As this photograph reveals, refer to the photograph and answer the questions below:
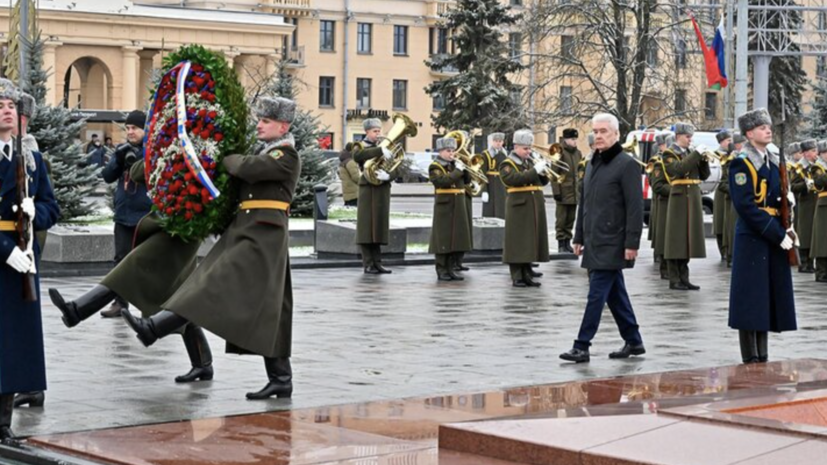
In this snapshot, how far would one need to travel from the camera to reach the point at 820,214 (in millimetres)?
21547

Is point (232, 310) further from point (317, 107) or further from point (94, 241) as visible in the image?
point (317, 107)

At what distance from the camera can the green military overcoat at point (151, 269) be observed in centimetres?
1039

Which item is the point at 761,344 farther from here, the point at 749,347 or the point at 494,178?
the point at 494,178

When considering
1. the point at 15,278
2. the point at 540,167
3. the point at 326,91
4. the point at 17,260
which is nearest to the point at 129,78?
the point at 326,91

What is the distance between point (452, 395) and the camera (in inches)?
408

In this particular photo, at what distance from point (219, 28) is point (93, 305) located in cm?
5872

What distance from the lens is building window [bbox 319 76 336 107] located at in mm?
81062

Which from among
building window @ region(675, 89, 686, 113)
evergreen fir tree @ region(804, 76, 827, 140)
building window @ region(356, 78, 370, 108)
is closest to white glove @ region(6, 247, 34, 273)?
building window @ region(675, 89, 686, 113)

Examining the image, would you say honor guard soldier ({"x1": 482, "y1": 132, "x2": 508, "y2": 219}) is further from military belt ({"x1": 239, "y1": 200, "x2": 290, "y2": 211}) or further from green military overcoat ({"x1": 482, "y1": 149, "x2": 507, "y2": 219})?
military belt ({"x1": 239, "y1": 200, "x2": 290, "y2": 211})

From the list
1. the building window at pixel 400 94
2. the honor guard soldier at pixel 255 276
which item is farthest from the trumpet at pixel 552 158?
the building window at pixel 400 94

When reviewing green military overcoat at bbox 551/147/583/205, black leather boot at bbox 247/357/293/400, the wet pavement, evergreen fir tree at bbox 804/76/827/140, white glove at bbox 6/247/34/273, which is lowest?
the wet pavement

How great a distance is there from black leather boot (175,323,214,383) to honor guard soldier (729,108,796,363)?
3.61 metres

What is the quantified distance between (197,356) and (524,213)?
9094mm

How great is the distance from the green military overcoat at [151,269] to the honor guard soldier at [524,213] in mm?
8982
